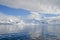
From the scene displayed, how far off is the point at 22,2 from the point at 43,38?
0.95 meters

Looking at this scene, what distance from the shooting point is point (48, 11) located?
3.20 meters

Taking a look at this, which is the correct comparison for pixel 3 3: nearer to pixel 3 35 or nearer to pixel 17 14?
pixel 17 14

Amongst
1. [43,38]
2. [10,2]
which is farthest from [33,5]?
[43,38]

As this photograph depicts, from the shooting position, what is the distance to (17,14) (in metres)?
3.15

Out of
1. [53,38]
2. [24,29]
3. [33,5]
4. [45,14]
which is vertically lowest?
[53,38]

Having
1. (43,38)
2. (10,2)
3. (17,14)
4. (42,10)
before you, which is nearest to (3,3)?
(10,2)

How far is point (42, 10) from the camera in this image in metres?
3.19

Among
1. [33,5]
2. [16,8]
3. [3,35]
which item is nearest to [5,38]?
[3,35]

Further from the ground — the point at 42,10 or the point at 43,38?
the point at 42,10

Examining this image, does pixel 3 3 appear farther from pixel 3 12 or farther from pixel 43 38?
pixel 43 38

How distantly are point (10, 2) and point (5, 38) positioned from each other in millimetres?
814

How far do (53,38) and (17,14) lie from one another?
0.99 meters

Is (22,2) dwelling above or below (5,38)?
above

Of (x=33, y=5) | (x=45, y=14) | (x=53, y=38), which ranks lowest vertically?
(x=53, y=38)
